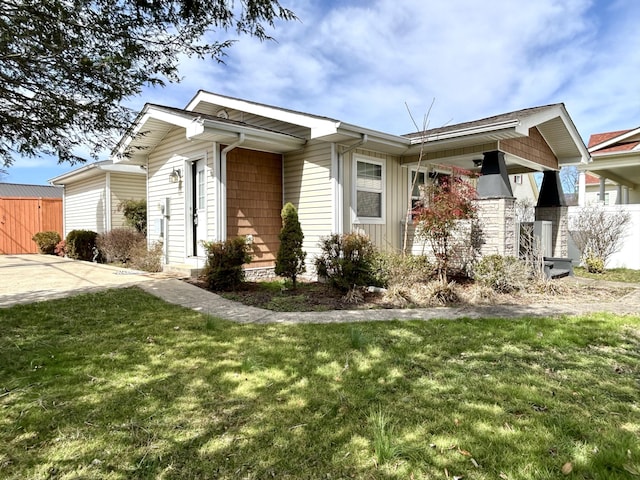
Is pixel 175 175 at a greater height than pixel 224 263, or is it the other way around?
pixel 175 175

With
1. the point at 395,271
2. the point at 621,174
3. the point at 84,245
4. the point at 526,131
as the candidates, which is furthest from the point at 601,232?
the point at 84,245

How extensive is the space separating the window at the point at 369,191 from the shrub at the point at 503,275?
2.78 meters

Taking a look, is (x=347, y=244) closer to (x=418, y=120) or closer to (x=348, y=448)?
(x=418, y=120)

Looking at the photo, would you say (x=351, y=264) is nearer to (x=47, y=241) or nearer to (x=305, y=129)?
(x=305, y=129)

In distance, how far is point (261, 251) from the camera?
8.97m

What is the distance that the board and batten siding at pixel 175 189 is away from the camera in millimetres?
8469

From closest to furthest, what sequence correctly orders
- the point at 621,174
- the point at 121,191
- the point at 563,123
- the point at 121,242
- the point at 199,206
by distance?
the point at 199,206 < the point at 563,123 < the point at 121,242 < the point at 121,191 < the point at 621,174

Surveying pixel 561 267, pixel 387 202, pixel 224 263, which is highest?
pixel 387 202

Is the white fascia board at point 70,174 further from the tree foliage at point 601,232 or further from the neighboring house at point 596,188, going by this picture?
the neighboring house at point 596,188

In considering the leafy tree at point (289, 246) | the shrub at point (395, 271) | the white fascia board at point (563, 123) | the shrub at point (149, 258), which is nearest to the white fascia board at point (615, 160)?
the white fascia board at point (563, 123)

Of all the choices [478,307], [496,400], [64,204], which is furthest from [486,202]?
[64,204]

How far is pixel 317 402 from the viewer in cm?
278

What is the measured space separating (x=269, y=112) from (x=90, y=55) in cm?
491

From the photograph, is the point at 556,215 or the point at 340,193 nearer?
the point at 340,193
